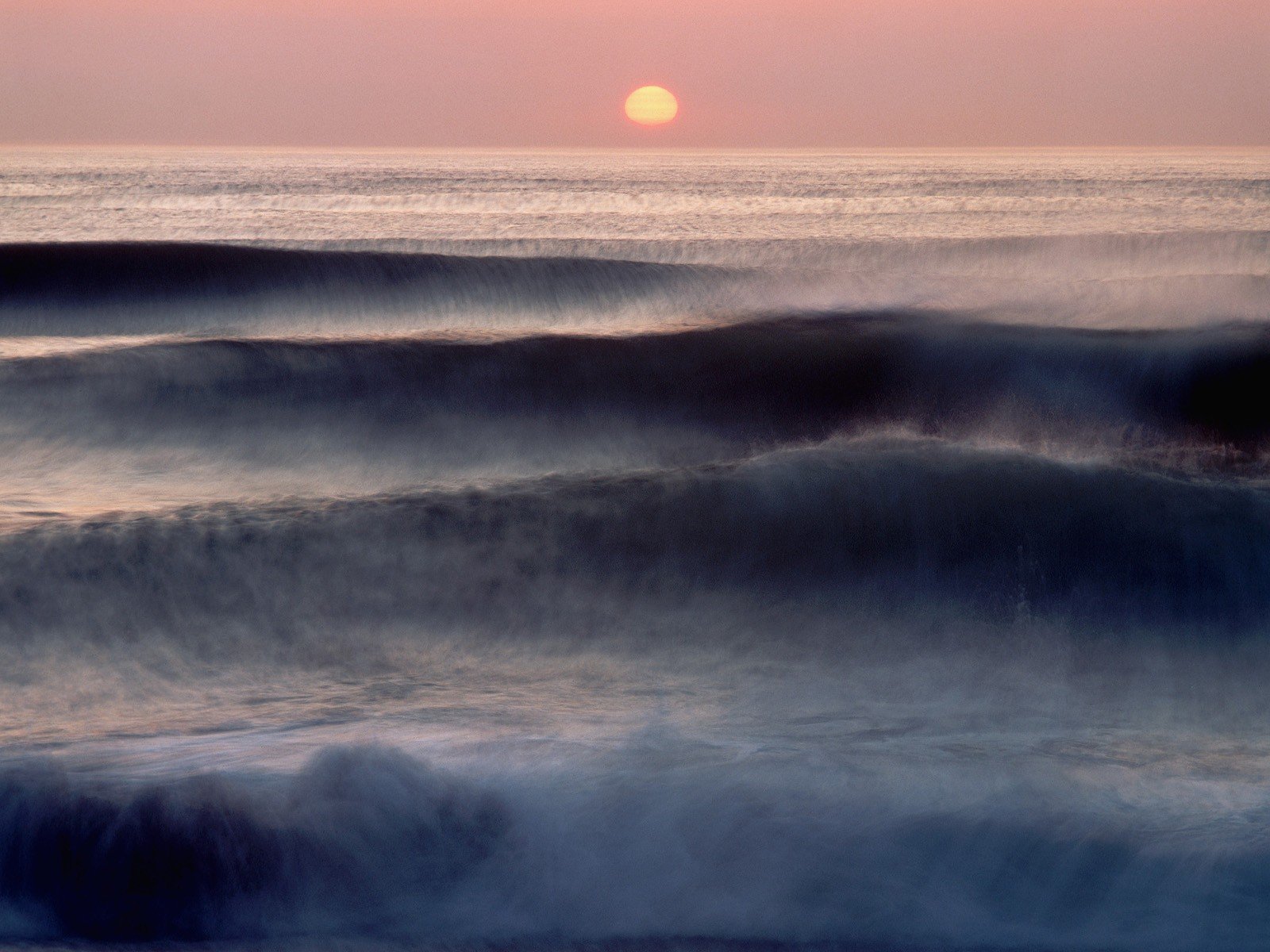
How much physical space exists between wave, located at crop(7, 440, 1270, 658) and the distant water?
0.02 metres

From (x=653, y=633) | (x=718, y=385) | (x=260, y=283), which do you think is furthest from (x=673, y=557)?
(x=260, y=283)

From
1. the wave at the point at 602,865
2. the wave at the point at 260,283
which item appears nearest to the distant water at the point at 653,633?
the wave at the point at 602,865

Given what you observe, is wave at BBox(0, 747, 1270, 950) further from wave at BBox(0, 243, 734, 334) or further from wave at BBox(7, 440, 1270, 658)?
wave at BBox(0, 243, 734, 334)

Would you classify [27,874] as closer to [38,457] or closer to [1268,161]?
[38,457]

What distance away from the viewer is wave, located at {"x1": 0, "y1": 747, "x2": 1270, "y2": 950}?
2.43 meters

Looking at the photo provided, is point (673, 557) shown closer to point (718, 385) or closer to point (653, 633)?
point (653, 633)

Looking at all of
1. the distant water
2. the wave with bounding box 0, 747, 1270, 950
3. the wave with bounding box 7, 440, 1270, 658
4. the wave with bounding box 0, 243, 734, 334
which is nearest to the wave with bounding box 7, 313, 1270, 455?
the distant water

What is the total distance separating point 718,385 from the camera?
7.77 m

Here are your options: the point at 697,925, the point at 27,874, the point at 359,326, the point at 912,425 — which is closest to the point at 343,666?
the point at 27,874

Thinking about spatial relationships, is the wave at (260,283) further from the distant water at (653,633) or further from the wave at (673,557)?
the wave at (673,557)

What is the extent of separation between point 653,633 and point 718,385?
395cm

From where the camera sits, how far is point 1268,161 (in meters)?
48.0

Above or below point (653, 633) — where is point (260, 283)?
above

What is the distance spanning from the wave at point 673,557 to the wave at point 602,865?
129 cm
